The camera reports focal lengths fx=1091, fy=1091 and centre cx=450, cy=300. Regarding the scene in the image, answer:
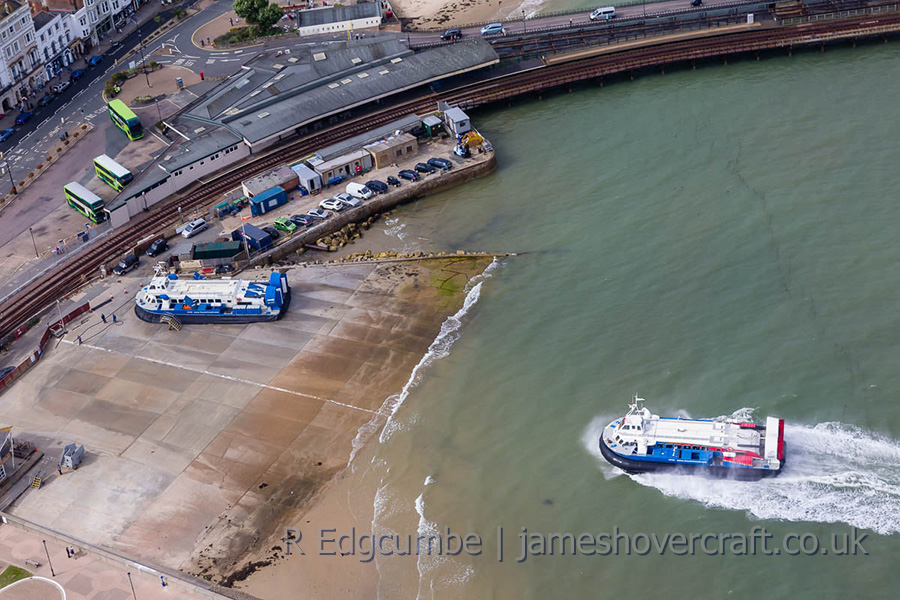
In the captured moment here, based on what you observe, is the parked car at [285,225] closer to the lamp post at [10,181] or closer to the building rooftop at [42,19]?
the lamp post at [10,181]

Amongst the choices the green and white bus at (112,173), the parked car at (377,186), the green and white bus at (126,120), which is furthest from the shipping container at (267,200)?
the green and white bus at (126,120)

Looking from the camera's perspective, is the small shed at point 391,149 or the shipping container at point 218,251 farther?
the small shed at point 391,149

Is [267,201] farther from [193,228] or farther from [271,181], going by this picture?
[193,228]

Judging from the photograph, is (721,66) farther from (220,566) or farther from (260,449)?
(220,566)

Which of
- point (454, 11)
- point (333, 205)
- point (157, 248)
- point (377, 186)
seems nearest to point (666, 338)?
point (377, 186)

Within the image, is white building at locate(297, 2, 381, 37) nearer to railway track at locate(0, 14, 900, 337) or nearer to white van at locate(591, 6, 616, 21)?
railway track at locate(0, 14, 900, 337)

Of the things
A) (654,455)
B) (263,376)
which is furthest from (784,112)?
(263,376)
